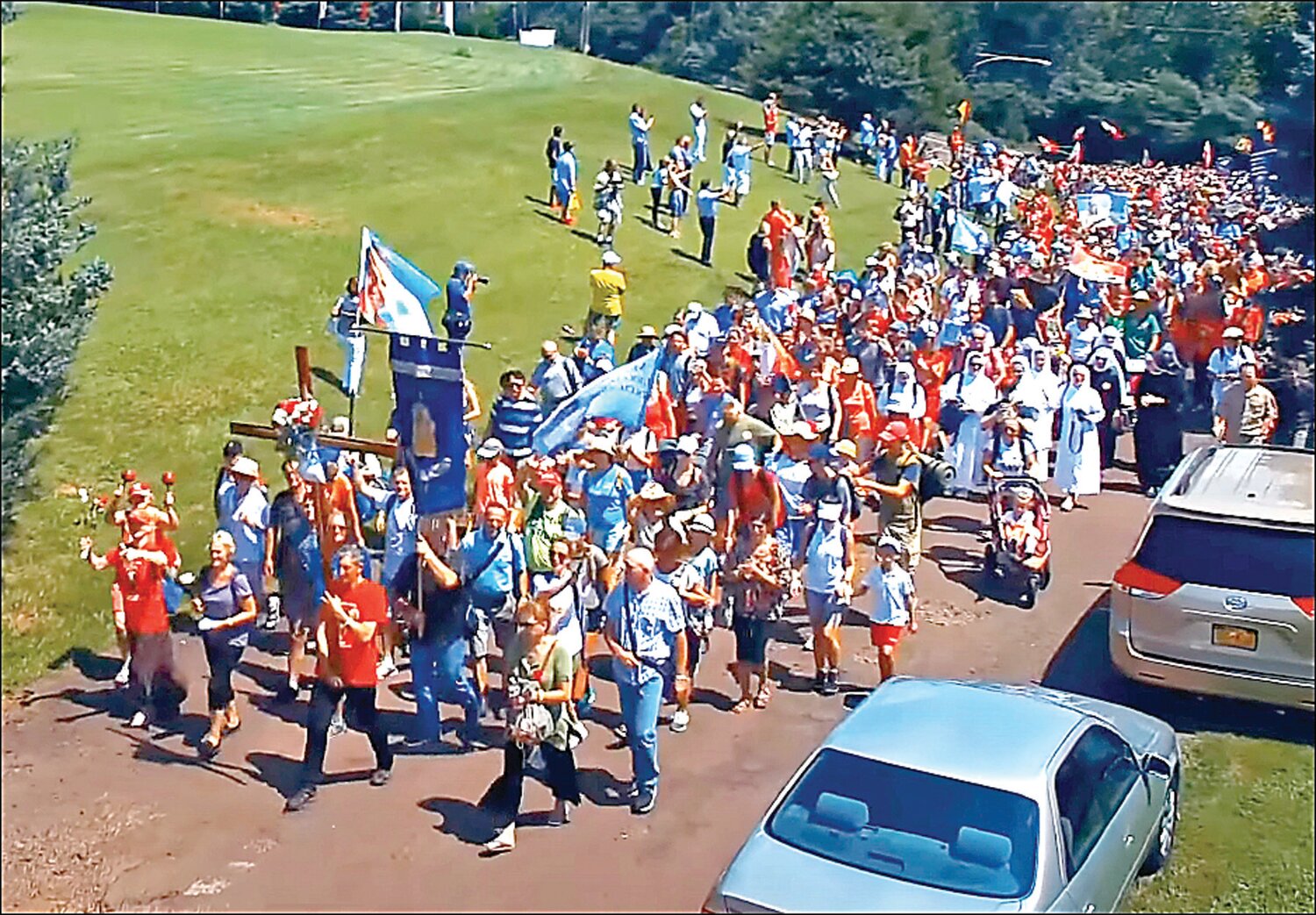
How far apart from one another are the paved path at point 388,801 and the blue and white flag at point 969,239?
373 inches

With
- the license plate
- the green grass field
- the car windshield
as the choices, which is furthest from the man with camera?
the car windshield

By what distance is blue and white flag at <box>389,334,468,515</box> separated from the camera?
10156 mm

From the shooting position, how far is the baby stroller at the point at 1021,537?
1244 centimetres

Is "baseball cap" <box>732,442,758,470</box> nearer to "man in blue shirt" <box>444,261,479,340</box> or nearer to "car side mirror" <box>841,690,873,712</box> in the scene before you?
"car side mirror" <box>841,690,873,712</box>

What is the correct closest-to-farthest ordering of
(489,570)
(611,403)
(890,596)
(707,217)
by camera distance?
(489,570), (890,596), (611,403), (707,217)

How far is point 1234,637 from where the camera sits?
31.1 ft

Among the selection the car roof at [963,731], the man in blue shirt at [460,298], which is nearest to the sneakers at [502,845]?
the car roof at [963,731]

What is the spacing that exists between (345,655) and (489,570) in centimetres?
137

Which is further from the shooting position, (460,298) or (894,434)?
(460,298)

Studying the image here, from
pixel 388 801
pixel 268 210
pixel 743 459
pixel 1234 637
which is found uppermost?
pixel 743 459

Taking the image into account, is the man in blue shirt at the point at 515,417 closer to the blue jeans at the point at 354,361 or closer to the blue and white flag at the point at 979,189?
the blue jeans at the point at 354,361

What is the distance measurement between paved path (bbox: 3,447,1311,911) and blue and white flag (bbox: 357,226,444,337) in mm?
2488

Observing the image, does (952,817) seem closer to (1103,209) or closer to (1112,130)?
(1112,130)

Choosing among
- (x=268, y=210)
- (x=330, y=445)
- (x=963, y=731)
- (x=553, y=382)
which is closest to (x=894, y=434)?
(x=553, y=382)
